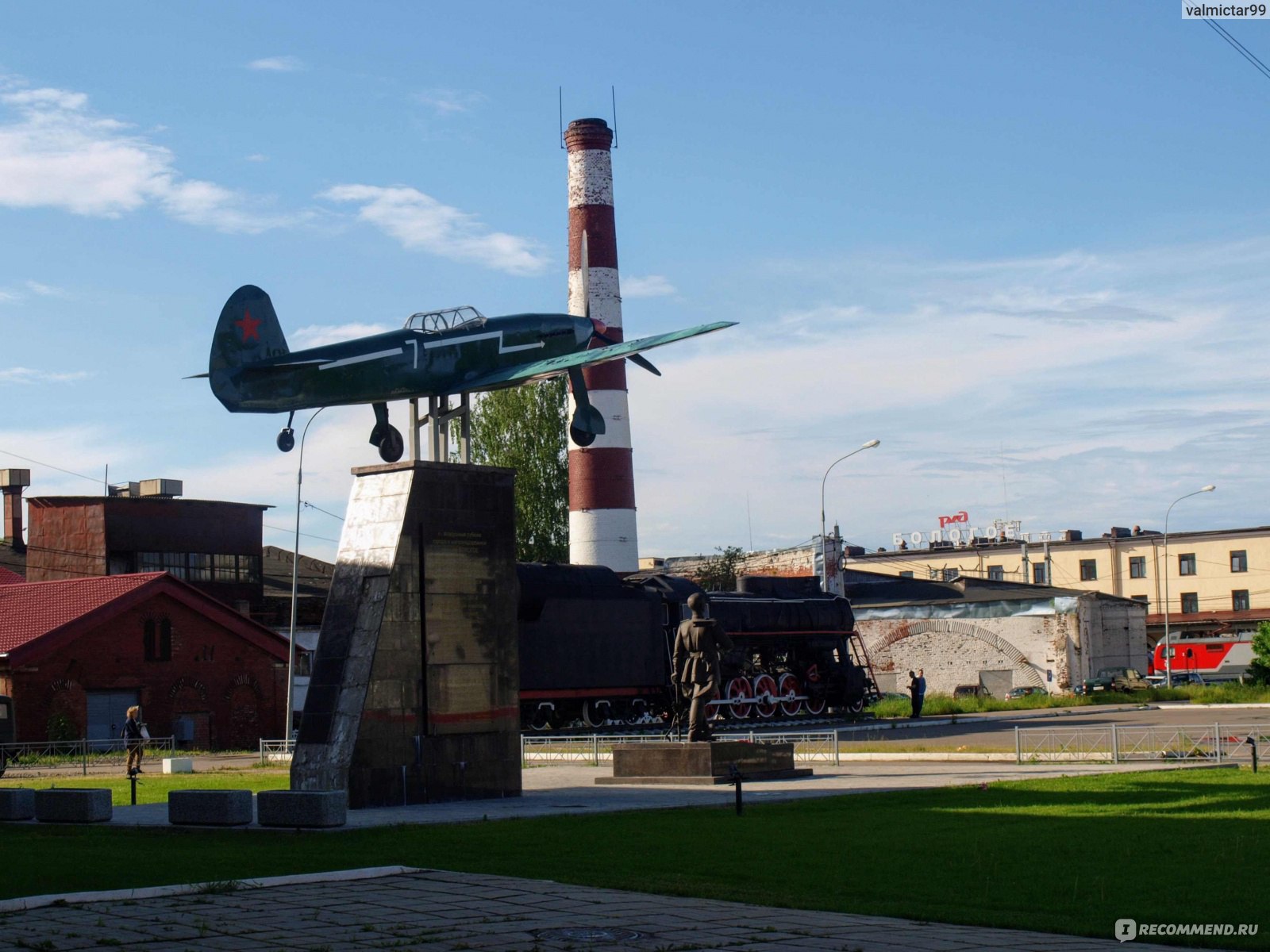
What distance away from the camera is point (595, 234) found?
47844 mm

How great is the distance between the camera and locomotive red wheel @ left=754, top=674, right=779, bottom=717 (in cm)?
4466

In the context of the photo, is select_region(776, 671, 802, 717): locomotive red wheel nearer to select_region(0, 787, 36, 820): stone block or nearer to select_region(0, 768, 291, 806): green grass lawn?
select_region(0, 768, 291, 806): green grass lawn

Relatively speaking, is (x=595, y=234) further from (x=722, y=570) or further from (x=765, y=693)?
(x=722, y=570)

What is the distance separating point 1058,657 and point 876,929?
5343 cm

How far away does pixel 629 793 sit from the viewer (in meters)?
21.6

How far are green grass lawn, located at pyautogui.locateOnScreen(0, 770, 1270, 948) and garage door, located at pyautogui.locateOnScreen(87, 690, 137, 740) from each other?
97.5ft

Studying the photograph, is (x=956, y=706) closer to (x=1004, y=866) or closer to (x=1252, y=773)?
(x=1252, y=773)

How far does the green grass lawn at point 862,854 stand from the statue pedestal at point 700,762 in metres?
3.81

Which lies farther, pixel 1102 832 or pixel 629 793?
pixel 629 793

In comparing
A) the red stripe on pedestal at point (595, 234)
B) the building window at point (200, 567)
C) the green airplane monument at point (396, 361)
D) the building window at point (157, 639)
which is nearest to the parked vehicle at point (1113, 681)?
the red stripe on pedestal at point (595, 234)

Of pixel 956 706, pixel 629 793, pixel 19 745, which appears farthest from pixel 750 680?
pixel 629 793

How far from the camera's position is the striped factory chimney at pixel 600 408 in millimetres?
46469

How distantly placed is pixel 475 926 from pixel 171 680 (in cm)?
4068

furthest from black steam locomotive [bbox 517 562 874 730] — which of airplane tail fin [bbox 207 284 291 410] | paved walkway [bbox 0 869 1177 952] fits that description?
paved walkway [bbox 0 869 1177 952]
